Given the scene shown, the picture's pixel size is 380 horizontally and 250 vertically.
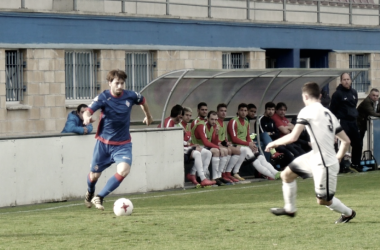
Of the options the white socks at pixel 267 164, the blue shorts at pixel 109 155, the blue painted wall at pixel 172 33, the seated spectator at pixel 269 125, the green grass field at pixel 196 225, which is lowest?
the green grass field at pixel 196 225

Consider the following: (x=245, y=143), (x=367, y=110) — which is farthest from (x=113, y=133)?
(x=367, y=110)

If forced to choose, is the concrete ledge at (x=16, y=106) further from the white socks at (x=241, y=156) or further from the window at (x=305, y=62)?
the window at (x=305, y=62)

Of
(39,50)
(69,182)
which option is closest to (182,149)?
(69,182)

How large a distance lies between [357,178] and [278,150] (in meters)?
1.85

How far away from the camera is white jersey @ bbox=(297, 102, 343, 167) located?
8312 mm

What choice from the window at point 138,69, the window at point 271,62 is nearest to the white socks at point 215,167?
the window at point 138,69

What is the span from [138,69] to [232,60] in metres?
3.57

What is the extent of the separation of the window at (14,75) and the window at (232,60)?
22.1ft

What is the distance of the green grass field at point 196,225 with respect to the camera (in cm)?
783

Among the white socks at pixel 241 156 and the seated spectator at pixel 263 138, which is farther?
the seated spectator at pixel 263 138

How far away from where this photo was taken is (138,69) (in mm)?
21547

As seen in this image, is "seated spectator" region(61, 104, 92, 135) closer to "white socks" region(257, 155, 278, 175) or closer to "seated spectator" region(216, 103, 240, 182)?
"seated spectator" region(216, 103, 240, 182)

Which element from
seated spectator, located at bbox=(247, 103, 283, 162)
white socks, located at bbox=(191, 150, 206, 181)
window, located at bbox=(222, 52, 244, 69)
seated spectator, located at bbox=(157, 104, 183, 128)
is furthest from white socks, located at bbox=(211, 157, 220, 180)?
window, located at bbox=(222, 52, 244, 69)

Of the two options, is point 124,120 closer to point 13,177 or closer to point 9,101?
point 13,177
